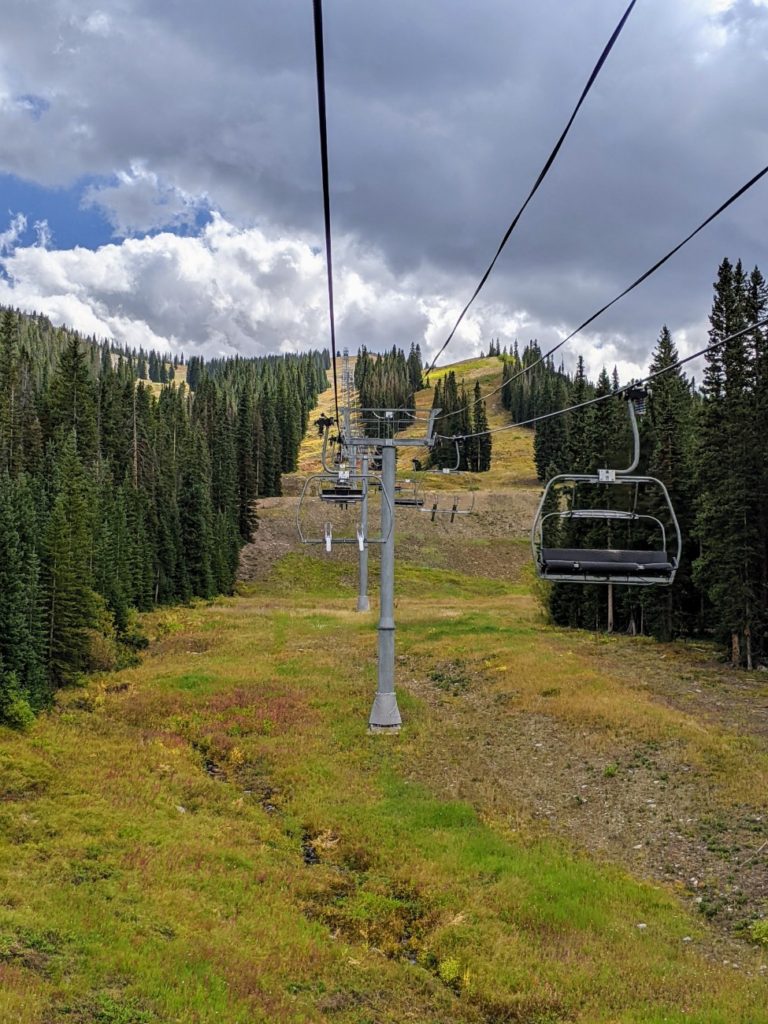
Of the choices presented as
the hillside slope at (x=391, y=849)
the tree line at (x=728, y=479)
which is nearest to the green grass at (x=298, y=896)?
the hillside slope at (x=391, y=849)

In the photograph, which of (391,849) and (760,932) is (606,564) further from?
(391,849)

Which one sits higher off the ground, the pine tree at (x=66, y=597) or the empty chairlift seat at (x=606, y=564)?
the empty chairlift seat at (x=606, y=564)

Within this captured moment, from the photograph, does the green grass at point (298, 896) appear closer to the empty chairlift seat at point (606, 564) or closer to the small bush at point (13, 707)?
the small bush at point (13, 707)

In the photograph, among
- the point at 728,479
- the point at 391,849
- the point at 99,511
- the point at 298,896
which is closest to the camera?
the point at 298,896

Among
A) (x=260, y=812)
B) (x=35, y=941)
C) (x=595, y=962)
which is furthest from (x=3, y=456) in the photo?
(x=595, y=962)

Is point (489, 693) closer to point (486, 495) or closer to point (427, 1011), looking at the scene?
point (427, 1011)

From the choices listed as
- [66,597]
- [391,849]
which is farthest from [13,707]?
[391,849]

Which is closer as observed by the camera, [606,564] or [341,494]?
[606,564]

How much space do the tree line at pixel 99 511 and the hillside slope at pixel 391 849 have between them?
4.66 metres

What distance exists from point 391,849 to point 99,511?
133ft

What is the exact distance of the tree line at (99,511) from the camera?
32500mm

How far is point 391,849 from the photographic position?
15.4 m

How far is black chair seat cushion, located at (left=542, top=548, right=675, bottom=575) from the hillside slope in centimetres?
594

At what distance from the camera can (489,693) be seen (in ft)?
98.6
